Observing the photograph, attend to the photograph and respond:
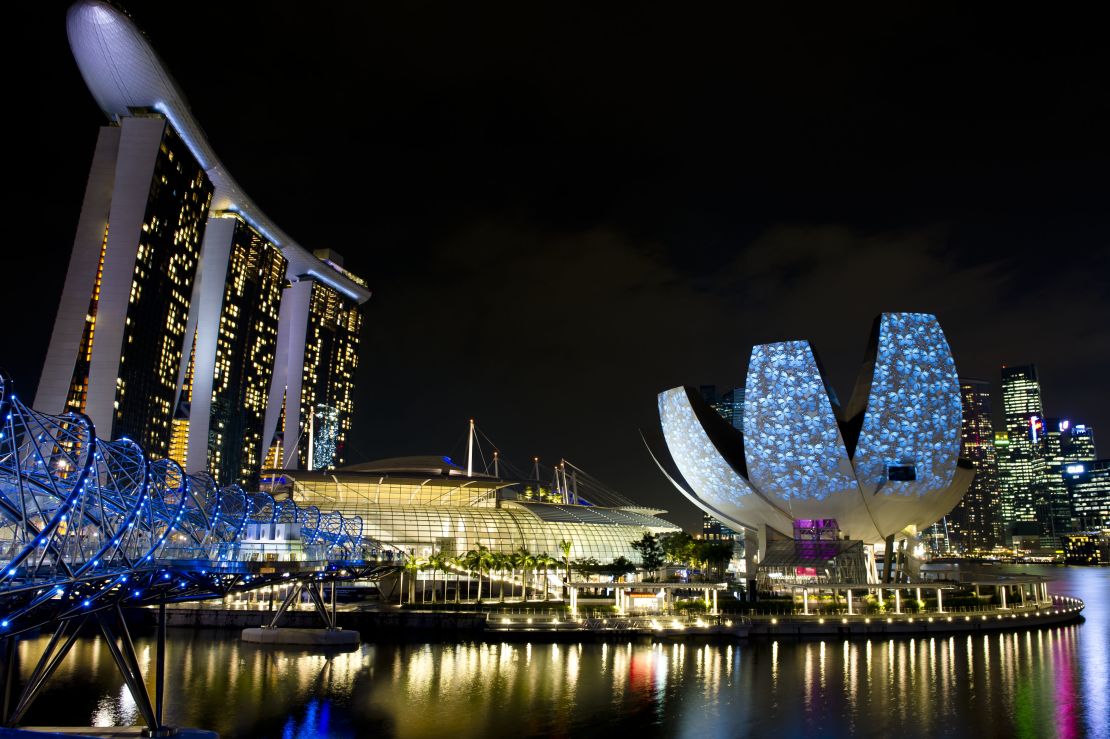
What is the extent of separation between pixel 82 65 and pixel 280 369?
68916 mm

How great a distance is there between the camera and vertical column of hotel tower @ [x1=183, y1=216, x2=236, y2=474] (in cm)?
9738

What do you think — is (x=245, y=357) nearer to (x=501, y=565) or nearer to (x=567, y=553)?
(x=567, y=553)

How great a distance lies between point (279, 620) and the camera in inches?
1860

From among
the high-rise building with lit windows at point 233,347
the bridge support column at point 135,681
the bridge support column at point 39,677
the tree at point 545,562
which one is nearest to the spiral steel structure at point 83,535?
the bridge support column at point 135,681

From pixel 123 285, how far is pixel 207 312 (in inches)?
1032

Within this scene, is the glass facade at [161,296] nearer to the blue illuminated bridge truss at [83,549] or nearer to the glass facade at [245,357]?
the glass facade at [245,357]

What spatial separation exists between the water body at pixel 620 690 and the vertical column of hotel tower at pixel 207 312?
5704cm

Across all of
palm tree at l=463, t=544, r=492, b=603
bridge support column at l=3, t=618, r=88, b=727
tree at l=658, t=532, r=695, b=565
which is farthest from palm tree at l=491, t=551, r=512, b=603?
bridge support column at l=3, t=618, r=88, b=727

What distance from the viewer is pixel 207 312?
327ft

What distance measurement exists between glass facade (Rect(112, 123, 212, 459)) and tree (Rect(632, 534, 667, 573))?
45.9 meters

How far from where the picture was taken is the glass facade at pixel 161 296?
78.2m

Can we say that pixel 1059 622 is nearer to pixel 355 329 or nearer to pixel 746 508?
pixel 746 508

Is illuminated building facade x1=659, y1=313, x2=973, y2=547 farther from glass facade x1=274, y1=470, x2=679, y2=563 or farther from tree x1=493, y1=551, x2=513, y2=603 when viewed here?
glass facade x1=274, y1=470, x2=679, y2=563

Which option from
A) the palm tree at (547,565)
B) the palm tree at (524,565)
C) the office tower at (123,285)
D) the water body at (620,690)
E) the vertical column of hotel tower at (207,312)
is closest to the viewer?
the water body at (620,690)
